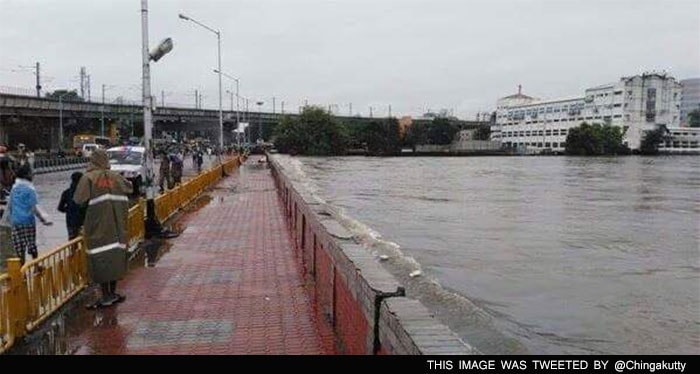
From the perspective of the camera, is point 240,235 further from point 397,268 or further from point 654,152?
point 654,152

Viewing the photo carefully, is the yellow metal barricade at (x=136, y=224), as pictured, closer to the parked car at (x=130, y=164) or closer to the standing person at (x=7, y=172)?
the standing person at (x=7, y=172)

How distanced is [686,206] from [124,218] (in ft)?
106

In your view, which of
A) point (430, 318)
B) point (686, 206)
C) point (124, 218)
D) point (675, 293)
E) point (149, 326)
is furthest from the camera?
point (686, 206)

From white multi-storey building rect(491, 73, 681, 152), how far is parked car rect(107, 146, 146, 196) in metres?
120

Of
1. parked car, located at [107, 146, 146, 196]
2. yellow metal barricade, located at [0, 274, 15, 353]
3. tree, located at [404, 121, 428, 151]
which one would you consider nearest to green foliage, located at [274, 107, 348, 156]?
tree, located at [404, 121, 428, 151]

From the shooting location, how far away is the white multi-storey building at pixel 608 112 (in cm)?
13000

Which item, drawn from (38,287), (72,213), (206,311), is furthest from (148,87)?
(38,287)

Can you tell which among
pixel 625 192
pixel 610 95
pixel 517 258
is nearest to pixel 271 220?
pixel 517 258

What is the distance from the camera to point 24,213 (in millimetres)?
9406

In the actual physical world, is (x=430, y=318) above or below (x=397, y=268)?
above

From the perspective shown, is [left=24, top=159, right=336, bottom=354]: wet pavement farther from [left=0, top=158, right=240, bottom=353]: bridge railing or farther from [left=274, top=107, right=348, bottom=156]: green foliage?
[left=274, top=107, right=348, bottom=156]: green foliage

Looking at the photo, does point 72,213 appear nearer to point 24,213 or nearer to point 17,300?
point 24,213

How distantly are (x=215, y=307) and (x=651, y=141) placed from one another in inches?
5433

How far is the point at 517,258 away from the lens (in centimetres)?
1717
